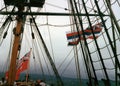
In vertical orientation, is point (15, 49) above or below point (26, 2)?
below

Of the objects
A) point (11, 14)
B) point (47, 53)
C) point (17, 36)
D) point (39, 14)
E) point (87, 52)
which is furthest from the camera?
point (39, 14)

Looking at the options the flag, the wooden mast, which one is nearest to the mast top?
the wooden mast

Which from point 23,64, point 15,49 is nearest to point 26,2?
point 15,49

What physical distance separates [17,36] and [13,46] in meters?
0.58

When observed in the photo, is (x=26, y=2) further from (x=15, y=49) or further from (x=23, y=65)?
(x=23, y=65)

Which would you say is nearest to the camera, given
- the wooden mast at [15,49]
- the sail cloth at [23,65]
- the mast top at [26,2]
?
the wooden mast at [15,49]

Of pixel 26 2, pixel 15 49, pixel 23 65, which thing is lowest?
pixel 23 65

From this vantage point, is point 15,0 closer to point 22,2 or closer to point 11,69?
point 22,2

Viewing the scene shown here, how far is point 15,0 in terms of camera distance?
39.5 feet

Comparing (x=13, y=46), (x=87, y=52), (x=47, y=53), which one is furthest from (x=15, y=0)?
(x=87, y=52)

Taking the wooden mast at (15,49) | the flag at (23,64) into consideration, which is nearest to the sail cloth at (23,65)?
the flag at (23,64)

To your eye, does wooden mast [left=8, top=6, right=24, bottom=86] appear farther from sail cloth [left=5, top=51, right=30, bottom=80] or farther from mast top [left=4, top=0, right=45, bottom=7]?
sail cloth [left=5, top=51, right=30, bottom=80]

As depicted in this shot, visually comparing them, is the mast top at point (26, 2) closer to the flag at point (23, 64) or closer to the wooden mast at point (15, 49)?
the wooden mast at point (15, 49)

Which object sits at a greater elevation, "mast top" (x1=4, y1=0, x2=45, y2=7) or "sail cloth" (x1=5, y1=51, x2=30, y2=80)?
"mast top" (x1=4, y1=0, x2=45, y2=7)
